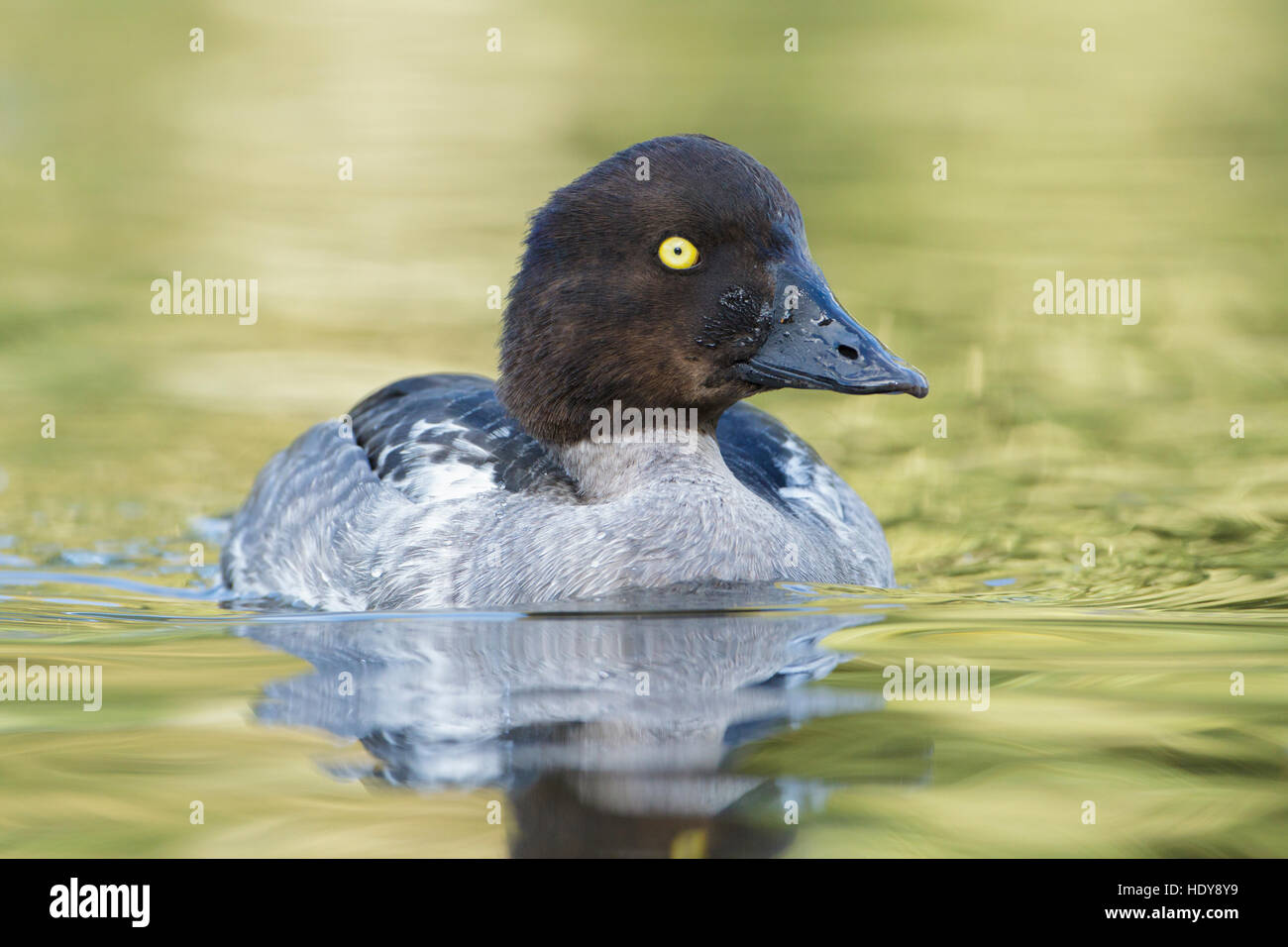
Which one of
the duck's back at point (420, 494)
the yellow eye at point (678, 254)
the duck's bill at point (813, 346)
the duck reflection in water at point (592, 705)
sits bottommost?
the duck reflection in water at point (592, 705)

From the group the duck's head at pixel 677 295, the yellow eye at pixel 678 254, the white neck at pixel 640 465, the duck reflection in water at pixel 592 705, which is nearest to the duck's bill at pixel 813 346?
the duck's head at pixel 677 295

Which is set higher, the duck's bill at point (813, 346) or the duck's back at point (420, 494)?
the duck's bill at point (813, 346)

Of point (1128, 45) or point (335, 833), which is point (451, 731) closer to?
point (335, 833)

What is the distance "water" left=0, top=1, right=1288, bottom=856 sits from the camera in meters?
4.69

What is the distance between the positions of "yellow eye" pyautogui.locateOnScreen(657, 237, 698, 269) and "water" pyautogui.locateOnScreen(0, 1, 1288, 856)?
1408mm

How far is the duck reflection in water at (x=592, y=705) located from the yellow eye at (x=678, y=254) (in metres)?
1.36

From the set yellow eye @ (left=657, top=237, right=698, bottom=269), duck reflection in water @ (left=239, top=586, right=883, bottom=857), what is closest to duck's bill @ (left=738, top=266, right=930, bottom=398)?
yellow eye @ (left=657, top=237, right=698, bottom=269)

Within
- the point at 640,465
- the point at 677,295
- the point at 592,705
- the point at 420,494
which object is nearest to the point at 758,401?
the point at 420,494

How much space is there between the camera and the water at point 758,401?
4.69 m

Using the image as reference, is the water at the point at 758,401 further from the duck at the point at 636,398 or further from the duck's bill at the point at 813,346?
the duck's bill at the point at 813,346

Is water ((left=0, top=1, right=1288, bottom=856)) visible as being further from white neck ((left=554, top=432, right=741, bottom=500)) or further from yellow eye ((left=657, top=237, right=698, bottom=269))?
yellow eye ((left=657, top=237, right=698, bottom=269))

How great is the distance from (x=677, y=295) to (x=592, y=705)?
7.48 feet
